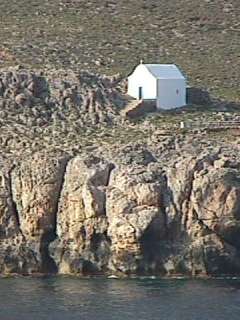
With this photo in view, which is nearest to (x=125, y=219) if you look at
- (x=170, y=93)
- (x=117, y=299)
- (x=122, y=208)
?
(x=122, y=208)

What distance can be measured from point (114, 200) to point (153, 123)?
11815 millimetres

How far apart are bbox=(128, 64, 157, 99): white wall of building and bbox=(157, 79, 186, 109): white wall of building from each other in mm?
432

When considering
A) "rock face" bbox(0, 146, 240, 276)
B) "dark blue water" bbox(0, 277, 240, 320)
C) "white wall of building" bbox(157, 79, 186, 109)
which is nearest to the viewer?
"dark blue water" bbox(0, 277, 240, 320)

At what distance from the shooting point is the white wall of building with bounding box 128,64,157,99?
9531cm

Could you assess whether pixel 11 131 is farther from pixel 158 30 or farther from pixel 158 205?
pixel 158 30

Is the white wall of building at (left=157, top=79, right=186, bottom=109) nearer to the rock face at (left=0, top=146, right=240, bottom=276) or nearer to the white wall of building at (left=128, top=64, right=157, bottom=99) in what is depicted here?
the white wall of building at (left=128, top=64, right=157, bottom=99)

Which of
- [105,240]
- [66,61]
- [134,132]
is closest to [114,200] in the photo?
[105,240]

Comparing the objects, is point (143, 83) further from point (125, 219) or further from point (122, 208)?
point (125, 219)

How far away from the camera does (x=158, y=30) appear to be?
114 meters

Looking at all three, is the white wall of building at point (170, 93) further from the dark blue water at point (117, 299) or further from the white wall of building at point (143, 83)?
Result: the dark blue water at point (117, 299)

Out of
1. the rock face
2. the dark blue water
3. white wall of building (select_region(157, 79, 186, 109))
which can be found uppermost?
white wall of building (select_region(157, 79, 186, 109))

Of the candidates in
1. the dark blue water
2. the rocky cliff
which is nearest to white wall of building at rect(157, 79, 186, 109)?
the rocky cliff

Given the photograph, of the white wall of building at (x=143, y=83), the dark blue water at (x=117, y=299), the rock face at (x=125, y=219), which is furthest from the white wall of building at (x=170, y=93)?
the dark blue water at (x=117, y=299)

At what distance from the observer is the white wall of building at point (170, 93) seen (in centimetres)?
9525
